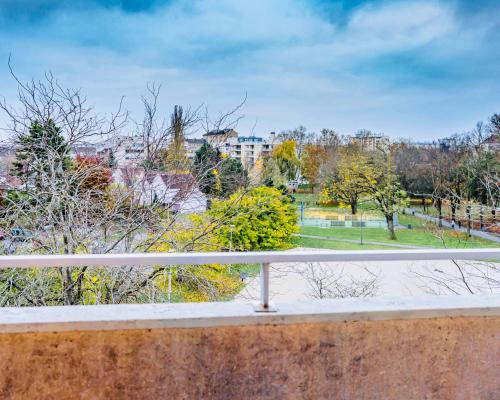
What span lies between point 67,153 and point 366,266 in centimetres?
382

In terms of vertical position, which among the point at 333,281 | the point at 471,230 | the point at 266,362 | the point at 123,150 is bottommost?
the point at 333,281

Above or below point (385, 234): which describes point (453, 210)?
above

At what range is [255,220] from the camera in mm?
5770

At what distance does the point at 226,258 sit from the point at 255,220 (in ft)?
15.3

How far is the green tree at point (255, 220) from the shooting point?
456 centimetres

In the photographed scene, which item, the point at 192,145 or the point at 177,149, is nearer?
the point at 177,149

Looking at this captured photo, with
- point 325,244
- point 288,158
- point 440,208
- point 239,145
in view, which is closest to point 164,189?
point 239,145

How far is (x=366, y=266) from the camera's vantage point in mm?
5336

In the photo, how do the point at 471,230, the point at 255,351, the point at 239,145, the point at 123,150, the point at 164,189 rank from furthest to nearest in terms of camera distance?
the point at 471,230 → the point at 239,145 → the point at 123,150 → the point at 164,189 → the point at 255,351

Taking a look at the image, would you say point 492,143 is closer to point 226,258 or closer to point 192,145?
point 192,145

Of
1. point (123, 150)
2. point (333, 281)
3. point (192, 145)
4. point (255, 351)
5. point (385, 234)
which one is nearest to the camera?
point (255, 351)

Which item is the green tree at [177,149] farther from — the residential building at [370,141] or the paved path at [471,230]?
the residential building at [370,141]

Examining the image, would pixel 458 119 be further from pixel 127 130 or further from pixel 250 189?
pixel 127 130

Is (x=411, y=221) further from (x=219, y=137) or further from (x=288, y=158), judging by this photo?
(x=219, y=137)
